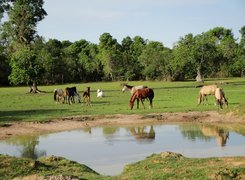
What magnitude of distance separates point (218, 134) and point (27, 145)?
8108 millimetres

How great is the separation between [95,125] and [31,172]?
480 inches

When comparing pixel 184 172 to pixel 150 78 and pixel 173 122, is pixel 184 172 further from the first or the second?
pixel 150 78

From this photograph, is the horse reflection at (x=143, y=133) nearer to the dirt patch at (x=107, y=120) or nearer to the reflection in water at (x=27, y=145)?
the dirt patch at (x=107, y=120)

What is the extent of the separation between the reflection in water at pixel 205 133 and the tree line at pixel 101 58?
33424 millimetres

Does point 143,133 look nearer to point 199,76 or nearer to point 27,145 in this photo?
point 27,145

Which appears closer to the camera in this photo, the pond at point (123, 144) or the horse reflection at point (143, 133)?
the pond at point (123, 144)

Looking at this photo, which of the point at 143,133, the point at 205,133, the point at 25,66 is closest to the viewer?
the point at 205,133

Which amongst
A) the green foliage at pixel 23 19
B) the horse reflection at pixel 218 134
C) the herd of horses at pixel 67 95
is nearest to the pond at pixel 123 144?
the horse reflection at pixel 218 134

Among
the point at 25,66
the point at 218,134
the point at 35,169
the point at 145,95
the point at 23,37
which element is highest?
the point at 23,37

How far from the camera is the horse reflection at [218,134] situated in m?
17.2


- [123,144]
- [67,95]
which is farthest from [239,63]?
[123,144]

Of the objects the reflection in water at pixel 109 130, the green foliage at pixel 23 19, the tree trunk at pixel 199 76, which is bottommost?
the reflection in water at pixel 109 130

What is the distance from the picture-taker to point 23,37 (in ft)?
182

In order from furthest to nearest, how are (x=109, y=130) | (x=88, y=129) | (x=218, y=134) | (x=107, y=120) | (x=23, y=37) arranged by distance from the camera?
1. (x=23, y=37)
2. (x=107, y=120)
3. (x=88, y=129)
4. (x=109, y=130)
5. (x=218, y=134)
